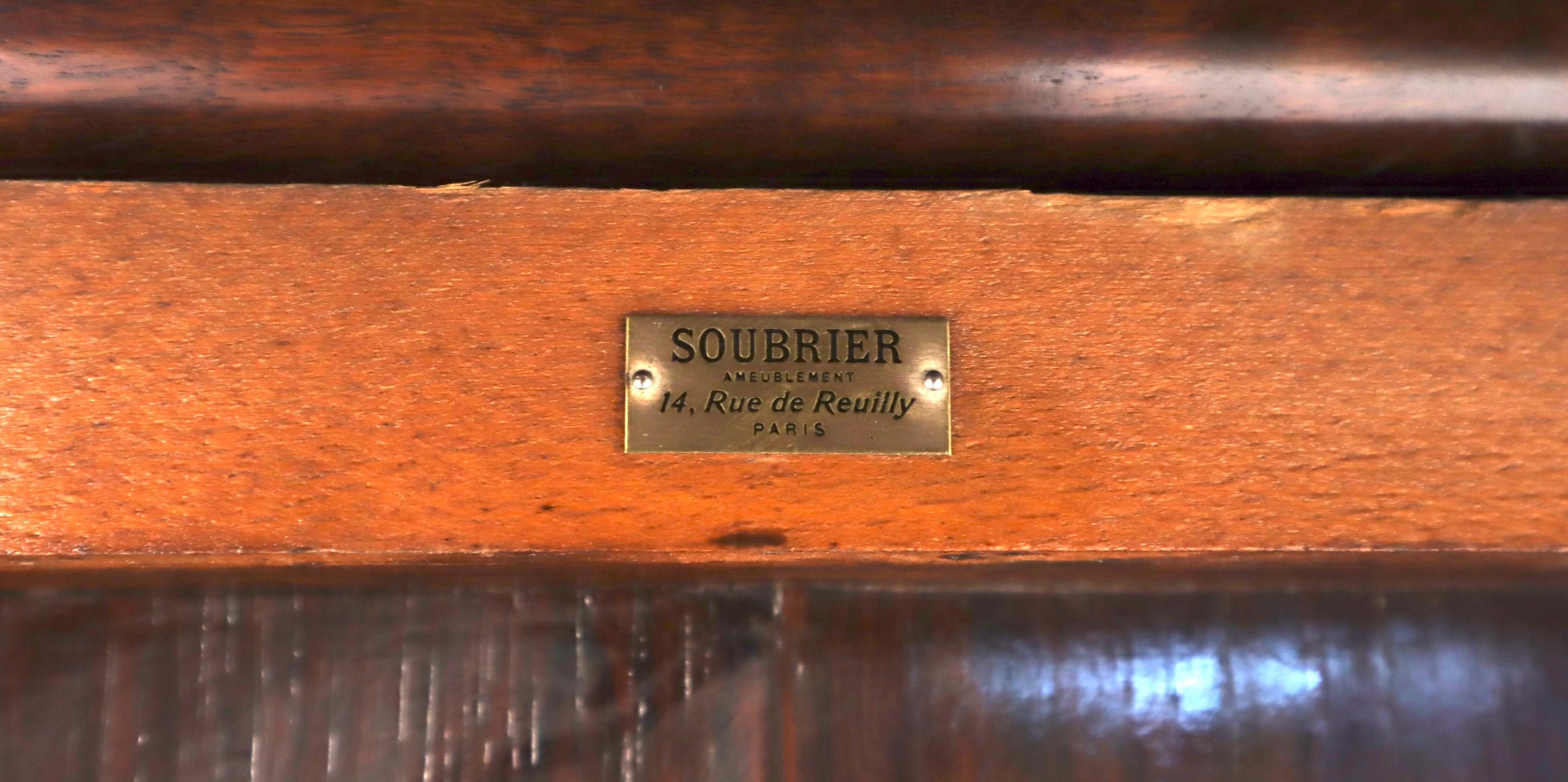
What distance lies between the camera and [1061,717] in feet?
2.71

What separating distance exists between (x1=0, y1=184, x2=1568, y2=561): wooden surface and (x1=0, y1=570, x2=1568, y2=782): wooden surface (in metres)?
0.22

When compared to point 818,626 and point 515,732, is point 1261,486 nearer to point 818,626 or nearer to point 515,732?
point 818,626

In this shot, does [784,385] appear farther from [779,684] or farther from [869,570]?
[779,684]

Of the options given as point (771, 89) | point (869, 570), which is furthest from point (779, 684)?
point (771, 89)

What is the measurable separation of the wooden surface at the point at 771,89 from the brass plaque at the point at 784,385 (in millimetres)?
129

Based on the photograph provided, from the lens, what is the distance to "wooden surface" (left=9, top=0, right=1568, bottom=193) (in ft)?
1.98

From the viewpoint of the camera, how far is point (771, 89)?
0.63m

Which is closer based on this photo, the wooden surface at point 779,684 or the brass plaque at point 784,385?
the brass plaque at point 784,385

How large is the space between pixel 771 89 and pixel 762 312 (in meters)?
0.15

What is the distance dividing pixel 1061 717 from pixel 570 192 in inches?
23.7

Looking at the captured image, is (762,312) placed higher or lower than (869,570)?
higher

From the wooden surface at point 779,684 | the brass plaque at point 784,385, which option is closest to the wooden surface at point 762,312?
the brass plaque at point 784,385

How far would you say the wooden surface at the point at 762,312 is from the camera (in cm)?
59

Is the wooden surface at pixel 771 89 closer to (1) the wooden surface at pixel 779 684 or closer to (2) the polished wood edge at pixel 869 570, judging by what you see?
(2) the polished wood edge at pixel 869 570
